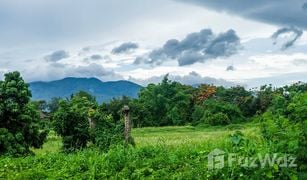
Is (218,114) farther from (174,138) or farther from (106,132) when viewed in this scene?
(106,132)

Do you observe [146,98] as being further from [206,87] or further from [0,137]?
[0,137]

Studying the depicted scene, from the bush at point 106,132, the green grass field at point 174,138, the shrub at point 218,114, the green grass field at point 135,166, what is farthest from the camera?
the shrub at point 218,114

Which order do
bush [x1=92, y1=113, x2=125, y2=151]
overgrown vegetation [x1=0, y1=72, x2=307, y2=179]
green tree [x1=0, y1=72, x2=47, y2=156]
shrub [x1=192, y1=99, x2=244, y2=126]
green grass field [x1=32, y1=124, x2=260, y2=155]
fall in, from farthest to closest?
1. shrub [x1=192, y1=99, x2=244, y2=126]
2. bush [x1=92, y1=113, x2=125, y2=151]
3. green tree [x1=0, y1=72, x2=47, y2=156]
4. green grass field [x1=32, y1=124, x2=260, y2=155]
5. overgrown vegetation [x1=0, y1=72, x2=307, y2=179]

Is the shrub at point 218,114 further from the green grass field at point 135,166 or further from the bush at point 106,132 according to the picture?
the green grass field at point 135,166

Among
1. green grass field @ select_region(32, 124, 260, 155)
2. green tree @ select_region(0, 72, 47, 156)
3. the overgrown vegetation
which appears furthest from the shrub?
green tree @ select_region(0, 72, 47, 156)

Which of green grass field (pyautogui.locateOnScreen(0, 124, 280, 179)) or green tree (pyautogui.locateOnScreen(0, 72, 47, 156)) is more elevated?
green tree (pyautogui.locateOnScreen(0, 72, 47, 156))

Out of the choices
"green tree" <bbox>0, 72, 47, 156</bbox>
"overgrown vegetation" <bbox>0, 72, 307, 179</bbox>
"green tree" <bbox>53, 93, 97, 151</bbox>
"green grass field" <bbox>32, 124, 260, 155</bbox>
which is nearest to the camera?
"overgrown vegetation" <bbox>0, 72, 307, 179</bbox>

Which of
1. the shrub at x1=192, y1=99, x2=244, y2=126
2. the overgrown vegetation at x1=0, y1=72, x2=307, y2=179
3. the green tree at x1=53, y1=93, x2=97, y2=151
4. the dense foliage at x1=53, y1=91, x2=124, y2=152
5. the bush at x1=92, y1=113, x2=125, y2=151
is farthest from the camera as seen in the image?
the shrub at x1=192, y1=99, x2=244, y2=126

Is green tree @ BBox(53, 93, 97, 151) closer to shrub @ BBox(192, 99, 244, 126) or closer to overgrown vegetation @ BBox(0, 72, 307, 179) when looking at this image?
overgrown vegetation @ BBox(0, 72, 307, 179)

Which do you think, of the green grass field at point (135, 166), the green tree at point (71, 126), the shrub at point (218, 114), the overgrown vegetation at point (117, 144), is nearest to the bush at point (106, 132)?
the overgrown vegetation at point (117, 144)

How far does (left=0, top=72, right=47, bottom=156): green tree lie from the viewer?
1648 centimetres

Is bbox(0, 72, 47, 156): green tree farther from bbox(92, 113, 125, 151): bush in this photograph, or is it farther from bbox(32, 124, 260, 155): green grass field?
bbox(92, 113, 125, 151): bush

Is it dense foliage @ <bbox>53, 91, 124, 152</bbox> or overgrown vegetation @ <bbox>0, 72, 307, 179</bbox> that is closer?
overgrown vegetation @ <bbox>0, 72, 307, 179</bbox>

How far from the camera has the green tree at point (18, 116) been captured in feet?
54.1
